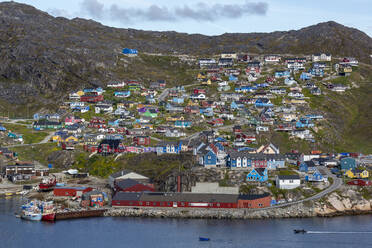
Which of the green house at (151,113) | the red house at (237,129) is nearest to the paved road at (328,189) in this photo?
the red house at (237,129)

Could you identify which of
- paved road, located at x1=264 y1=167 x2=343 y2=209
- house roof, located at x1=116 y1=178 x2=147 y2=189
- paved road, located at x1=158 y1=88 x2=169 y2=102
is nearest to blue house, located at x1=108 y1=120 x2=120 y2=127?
paved road, located at x1=158 y1=88 x2=169 y2=102

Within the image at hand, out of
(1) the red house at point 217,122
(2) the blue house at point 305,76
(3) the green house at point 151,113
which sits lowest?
(1) the red house at point 217,122

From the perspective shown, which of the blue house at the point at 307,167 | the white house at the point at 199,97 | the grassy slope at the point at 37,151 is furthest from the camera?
the white house at the point at 199,97

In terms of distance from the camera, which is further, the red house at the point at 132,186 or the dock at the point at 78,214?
the red house at the point at 132,186

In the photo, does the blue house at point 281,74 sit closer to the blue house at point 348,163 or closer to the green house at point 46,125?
the green house at point 46,125

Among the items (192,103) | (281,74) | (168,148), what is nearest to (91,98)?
(192,103)

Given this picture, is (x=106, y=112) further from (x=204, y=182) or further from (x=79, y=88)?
(x=204, y=182)
